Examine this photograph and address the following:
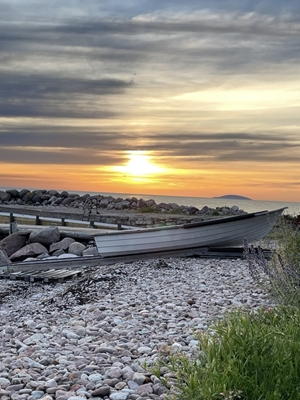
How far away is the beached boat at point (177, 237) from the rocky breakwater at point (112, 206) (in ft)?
31.9

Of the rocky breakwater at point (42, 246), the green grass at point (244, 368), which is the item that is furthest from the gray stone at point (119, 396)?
the rocky breakwater at point (42, 246)

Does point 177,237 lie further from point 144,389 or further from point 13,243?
point 144,389

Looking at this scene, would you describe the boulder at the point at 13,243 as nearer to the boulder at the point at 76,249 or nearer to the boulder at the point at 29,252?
the boulder at the point at 29,252

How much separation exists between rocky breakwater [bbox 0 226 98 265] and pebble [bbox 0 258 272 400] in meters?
4.44

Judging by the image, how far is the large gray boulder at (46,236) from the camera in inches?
633

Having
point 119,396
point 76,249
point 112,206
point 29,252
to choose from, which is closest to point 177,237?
point 76,249

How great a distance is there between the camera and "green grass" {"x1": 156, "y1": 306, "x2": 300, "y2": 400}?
341 centimetres

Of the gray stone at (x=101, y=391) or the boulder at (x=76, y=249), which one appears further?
the boulder at (x=76, y=249)

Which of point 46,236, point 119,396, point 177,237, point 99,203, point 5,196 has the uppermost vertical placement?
point 5,196

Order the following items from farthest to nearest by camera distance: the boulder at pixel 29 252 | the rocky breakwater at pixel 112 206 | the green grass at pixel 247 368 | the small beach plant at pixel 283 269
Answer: the rocky breakwater at pixel 112 206 → the boulder at pixel 29 252 → the small beach plant at pixel 283 269 → the green grass at pixel 247 368

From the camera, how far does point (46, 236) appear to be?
16.1 m

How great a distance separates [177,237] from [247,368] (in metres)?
8.29

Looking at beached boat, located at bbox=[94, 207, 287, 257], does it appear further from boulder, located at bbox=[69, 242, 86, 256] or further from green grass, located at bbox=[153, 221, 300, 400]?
green grass, located at bbox=[153, 221, 300, 400]

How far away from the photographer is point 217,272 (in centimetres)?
979
